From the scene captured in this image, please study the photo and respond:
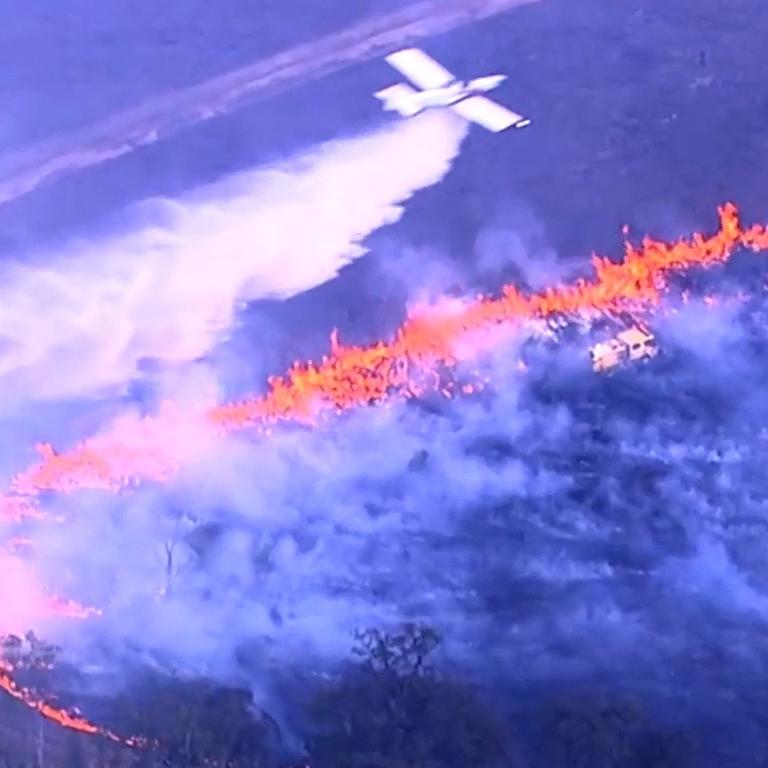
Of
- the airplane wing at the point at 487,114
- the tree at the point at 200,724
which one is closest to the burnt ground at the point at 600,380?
the airplane wing at the point at 487,114

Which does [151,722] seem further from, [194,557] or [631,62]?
[631,62]

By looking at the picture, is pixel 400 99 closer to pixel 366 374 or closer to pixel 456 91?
pixel 456 91

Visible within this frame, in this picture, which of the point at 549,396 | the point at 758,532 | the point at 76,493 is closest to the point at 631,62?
the point at 549,396

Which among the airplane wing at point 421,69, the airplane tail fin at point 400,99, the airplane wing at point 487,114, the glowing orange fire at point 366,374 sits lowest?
the glowing orange fire at point 366,374

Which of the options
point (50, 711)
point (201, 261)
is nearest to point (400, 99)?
point (201, 261)

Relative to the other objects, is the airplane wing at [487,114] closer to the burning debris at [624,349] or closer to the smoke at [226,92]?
the smoke at [226,92]

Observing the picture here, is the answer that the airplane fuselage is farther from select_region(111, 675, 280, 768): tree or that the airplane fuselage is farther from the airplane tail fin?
select_region(111, 675, 280, 768): tree

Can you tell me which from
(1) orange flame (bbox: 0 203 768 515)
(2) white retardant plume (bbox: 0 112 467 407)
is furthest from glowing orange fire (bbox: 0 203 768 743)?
(2) white retardant plume (bbox: 0 112 467 407)
